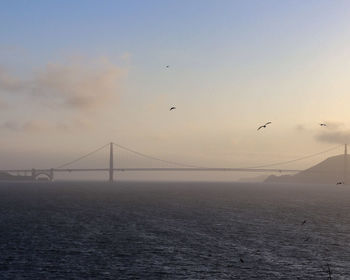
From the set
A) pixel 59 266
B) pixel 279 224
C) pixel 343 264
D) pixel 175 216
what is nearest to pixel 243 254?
pixel 343 264

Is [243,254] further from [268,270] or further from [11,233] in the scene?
[11,233]

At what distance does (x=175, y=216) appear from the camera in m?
103

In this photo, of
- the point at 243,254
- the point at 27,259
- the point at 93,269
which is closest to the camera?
the point at 93,269

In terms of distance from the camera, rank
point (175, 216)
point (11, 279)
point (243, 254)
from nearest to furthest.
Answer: point (11, 279), point (243, 254), point (175, 216)

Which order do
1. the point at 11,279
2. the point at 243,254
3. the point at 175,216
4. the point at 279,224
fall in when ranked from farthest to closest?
the point at 175,216
the point at 279,224
the point at 243,254
the point at 11,279

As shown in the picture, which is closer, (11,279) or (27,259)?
(11,279)

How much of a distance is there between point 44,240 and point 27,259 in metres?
13.4

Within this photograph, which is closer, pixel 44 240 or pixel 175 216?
pixel 44 240

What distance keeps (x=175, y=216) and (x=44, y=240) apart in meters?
40.9

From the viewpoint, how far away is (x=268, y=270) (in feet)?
162

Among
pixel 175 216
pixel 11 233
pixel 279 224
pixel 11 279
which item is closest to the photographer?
pixel 11 279

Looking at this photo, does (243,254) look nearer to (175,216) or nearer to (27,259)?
(27,259)

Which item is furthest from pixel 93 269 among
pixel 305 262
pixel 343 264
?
pixel 343 264

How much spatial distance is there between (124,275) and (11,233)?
33994 mm
